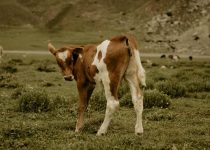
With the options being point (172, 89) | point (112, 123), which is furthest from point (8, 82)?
point (112, 123)

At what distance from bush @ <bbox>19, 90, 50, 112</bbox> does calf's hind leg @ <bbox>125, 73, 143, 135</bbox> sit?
14.4ft

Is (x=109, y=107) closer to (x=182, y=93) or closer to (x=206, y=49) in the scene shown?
(x=182, y=93)

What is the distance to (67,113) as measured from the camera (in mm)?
14922

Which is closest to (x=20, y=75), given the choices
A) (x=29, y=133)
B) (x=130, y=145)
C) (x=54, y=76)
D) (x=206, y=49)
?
(x=54, y=76)

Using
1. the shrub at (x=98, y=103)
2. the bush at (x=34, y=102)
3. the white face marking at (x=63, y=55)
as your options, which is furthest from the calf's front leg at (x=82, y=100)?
the shrub at (x=98, y=103)

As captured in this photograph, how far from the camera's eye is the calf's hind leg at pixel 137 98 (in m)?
11.3

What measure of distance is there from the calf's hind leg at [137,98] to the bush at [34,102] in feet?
14.4

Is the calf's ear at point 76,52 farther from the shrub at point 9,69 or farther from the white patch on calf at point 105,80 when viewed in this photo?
the shrub at point 9,69

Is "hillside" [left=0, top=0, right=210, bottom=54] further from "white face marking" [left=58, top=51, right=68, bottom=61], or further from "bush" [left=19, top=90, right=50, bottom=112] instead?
"white face marking" [left=58, top=51, right=68, bottom=61]

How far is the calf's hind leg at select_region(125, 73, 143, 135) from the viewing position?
445 inches

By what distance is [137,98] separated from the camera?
37.1 ft

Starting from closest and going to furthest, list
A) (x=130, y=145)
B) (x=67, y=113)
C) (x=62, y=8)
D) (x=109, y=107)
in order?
(x=130, y=145) < (x=109, y=107) < (x=67, y=113) < (x=62, y=8)

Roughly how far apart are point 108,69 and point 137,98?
0.88 metres

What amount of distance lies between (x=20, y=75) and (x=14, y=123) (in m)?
14.6
